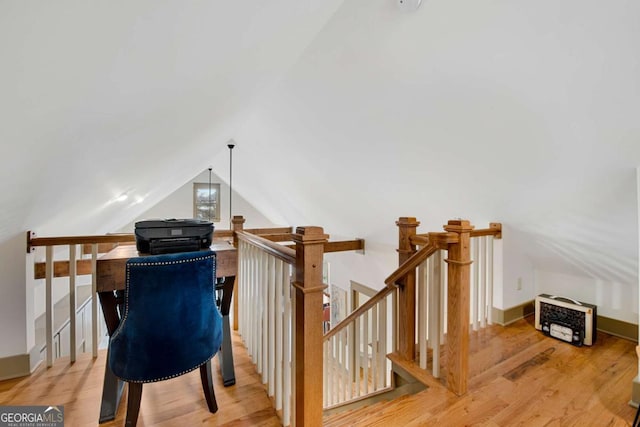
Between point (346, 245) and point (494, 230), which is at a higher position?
point (494, 230)

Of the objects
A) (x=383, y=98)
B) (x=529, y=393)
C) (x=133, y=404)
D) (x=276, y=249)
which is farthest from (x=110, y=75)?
(x=529, y=393)

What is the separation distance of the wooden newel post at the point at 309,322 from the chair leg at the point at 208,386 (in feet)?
2.08

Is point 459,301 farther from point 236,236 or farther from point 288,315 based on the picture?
point 236,236

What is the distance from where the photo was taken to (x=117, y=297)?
1.48 metres

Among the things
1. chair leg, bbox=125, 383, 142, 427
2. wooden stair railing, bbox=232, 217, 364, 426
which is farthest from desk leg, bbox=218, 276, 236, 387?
chair leg, bbox=125, 383, 142, 427

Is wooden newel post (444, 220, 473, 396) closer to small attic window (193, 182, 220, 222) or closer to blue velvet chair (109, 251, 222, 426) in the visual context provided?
blue velvet chair (109, 251, 222, 426)

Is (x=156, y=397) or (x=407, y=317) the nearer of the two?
(x=156, y=397)

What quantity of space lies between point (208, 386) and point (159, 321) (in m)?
0.57

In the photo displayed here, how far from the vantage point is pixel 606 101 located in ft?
4.58

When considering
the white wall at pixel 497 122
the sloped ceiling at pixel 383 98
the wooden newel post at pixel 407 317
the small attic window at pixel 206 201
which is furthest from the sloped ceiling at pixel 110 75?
the small attic window at pixel 206 201

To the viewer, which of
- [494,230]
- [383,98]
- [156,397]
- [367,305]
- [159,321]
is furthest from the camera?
[494,230]

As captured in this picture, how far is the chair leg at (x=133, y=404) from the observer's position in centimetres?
140

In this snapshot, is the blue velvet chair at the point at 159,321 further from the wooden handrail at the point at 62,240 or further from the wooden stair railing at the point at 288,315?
the wooden handrail at the point at 62,240

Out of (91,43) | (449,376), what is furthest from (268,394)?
(91,43)
